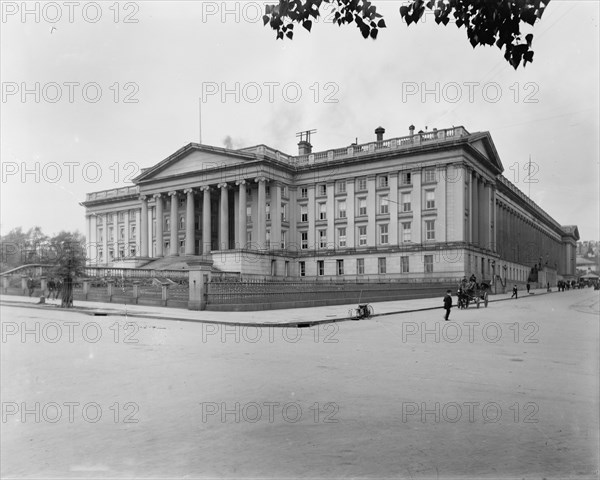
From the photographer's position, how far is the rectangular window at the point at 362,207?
59.7 m

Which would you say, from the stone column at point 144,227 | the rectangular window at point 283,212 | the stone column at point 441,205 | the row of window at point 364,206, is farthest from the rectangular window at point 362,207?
the stone column at point 144,227

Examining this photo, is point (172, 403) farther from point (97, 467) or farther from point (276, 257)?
point (276, 257)

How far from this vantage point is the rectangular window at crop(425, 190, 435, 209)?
55.4 m

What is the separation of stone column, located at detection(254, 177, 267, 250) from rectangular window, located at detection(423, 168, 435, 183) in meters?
18.4

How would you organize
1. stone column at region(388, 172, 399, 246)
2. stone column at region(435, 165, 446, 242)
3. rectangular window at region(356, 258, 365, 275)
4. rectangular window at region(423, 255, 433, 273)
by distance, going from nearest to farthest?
stone column at region(435, 165, 446, 242) → rectangular window at region(423, 255, 433, 273) → stone column at region(388, 172, 399, 246) → rectangular window at region(356, 258, 365, 275)

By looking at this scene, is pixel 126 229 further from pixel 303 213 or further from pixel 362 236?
pixel 362 236

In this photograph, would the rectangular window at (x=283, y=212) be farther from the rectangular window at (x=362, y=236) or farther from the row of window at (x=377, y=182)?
the rectangular window at (x=362, y=236)

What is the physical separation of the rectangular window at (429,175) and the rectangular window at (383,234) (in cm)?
702

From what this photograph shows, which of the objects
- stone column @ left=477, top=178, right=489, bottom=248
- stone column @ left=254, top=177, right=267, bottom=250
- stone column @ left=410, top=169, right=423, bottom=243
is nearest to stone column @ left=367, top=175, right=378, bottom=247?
stone column @ left=410, top=169, right=423, bottom=243

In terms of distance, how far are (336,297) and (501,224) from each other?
5073cm

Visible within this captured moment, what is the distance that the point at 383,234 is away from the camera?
58.5 metres

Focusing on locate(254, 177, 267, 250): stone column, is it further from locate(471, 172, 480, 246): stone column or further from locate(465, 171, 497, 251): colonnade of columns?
locate(471, 172, 480, 246): stone column

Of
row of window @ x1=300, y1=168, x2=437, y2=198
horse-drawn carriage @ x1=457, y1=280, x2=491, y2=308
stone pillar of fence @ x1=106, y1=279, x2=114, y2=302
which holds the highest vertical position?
row of window @ x1=300, y1=168, x2=437, y2=198

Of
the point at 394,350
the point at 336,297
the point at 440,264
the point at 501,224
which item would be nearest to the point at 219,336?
the point at 394,350
